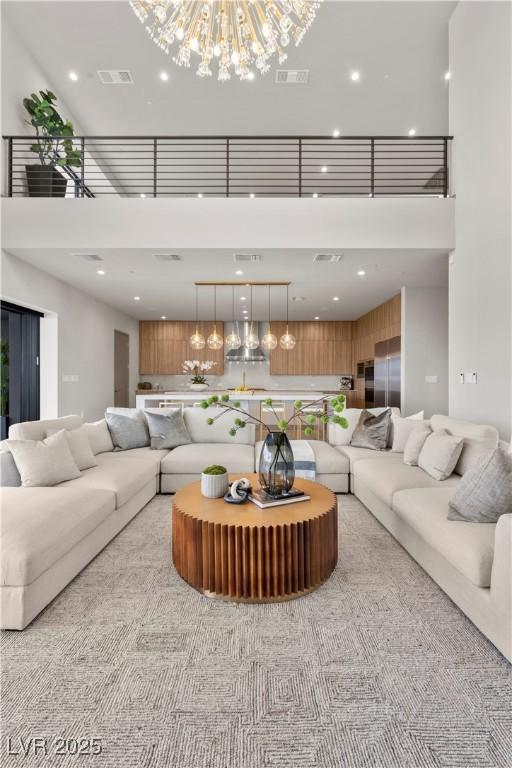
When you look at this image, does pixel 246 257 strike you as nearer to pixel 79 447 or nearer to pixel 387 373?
pixel 79 447

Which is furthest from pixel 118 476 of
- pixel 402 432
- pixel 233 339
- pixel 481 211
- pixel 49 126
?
pixel 49 126

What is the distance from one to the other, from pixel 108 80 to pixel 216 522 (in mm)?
6037

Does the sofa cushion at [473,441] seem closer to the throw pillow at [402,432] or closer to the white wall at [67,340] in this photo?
the throw pillow at [402,432]

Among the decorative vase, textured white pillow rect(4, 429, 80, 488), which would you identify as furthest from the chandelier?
textured white pillow rect(4, 429, 80, 488)

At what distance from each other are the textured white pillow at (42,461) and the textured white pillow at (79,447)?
222 mm

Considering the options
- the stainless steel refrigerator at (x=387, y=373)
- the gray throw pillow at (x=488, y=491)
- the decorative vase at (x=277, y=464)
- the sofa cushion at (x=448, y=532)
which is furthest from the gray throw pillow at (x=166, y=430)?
the stainless steel refrigerator at (x=387, y=373)

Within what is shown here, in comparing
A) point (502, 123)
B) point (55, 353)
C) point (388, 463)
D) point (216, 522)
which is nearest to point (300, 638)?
point (216, 522)

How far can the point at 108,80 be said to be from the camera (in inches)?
195

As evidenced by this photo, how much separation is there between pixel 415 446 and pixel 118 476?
2683 millimetres

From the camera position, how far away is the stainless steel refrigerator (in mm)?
6547

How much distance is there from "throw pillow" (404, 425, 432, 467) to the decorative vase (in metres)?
1.57

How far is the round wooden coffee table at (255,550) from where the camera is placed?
1949 mm

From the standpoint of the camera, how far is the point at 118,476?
304cm

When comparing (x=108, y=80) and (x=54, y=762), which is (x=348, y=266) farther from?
(x=54, y=762)
